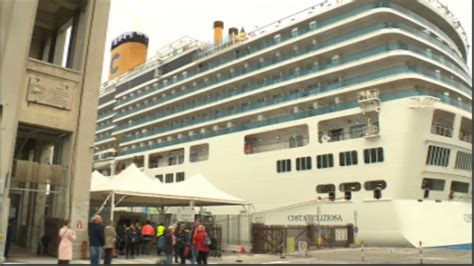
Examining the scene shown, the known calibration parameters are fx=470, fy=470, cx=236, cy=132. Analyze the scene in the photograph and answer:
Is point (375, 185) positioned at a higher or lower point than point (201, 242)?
higher

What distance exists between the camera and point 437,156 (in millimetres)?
28719

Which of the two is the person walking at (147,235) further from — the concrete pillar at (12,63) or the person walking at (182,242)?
the concrete pillar at (12,63)

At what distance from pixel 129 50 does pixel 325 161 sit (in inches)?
1505

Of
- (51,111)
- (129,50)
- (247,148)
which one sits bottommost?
(51,111)

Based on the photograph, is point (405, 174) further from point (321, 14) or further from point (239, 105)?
point (239, 105)

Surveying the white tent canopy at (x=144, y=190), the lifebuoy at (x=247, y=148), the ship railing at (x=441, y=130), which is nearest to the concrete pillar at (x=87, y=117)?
the white tent canopy at (x=144, y=190)

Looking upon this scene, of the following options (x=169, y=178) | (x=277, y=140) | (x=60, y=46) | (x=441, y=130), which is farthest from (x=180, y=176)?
(x=441, y=130)

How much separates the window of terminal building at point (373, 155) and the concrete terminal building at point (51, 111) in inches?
671

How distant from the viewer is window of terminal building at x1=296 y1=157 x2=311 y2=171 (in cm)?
3219

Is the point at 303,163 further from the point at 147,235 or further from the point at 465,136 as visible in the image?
the point at 147,235

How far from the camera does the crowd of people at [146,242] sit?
1290 cm

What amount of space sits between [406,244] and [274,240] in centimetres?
781

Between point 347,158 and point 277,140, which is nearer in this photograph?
point 347,158

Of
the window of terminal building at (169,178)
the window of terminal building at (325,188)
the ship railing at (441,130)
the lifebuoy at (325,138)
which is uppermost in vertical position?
the ship railing at (441,130)
